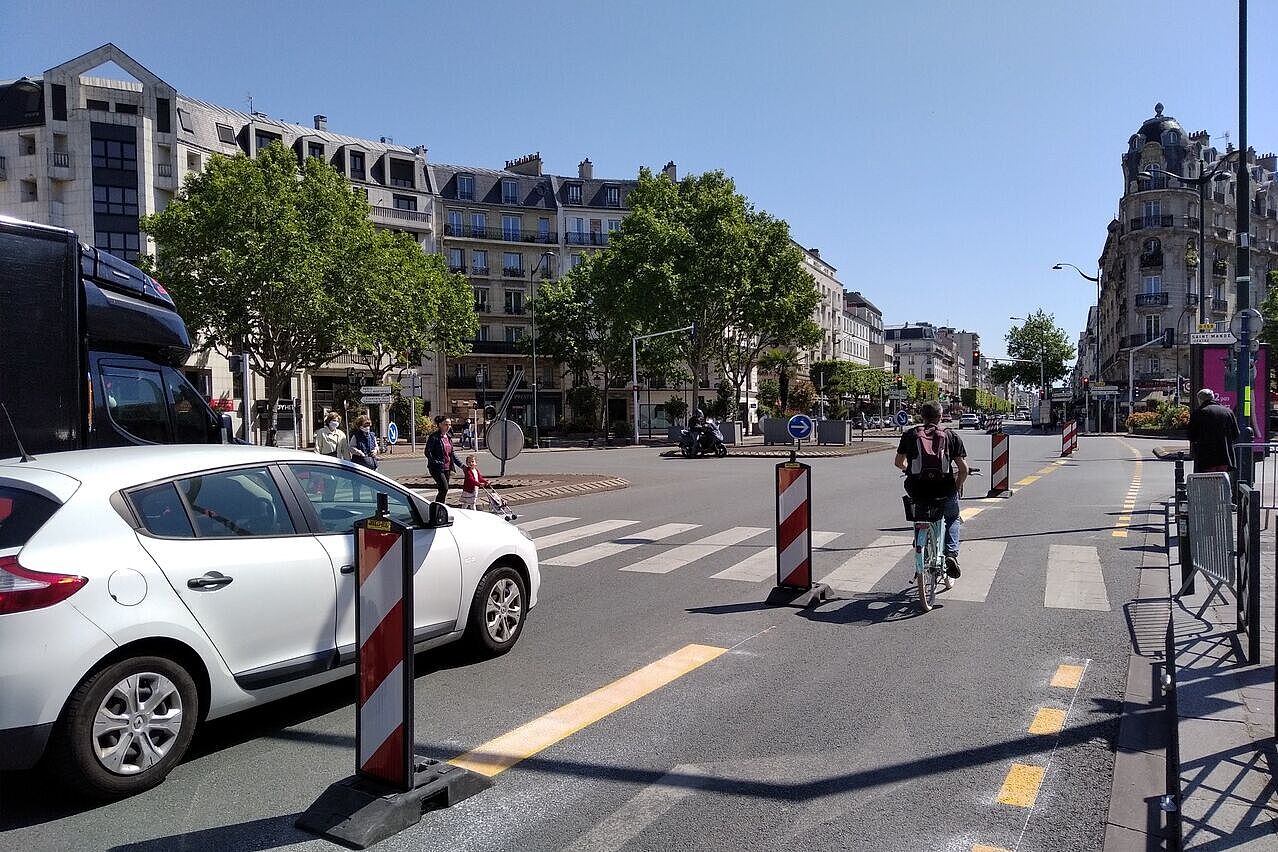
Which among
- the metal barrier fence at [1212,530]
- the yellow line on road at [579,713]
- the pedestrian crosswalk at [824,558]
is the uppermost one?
the metal barrier fence at [1212,530]

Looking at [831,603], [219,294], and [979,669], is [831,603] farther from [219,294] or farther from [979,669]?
[219,294]

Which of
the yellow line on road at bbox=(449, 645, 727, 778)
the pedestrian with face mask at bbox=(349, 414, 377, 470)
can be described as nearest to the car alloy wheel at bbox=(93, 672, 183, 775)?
the yellow line on road at bbox=(449, 645, 727, 778)

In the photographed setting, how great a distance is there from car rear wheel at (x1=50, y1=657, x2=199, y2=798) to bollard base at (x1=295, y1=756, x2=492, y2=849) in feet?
2.54

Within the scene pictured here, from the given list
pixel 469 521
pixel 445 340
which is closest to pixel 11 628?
pixel 469 521

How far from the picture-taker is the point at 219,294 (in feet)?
114

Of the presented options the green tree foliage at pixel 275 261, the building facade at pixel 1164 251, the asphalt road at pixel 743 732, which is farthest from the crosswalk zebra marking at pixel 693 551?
the building facade at pixel 1164 251

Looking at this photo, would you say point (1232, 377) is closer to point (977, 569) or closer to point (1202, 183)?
point (1202, 183)

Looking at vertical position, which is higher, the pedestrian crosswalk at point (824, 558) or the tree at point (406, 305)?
the tree at point (406, 305)

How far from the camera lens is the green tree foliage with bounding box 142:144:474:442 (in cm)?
3428

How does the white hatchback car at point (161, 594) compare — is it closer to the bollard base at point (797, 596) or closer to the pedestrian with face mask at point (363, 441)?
the bollard base at point (797, 596)

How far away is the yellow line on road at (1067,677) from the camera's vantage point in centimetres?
547

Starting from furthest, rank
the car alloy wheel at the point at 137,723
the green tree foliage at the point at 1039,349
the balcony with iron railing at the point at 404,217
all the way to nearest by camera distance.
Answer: the green tree foliage at the point at 1039,349, the balcony with iron railing at the point at 404,217, the car alloy wheel at the point at 137,723

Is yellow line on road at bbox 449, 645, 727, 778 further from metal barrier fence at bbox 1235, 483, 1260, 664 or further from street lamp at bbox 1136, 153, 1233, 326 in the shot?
street lamp at bbox 1136, 153, 1233, 326

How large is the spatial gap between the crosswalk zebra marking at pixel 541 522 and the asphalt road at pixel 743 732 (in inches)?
164
